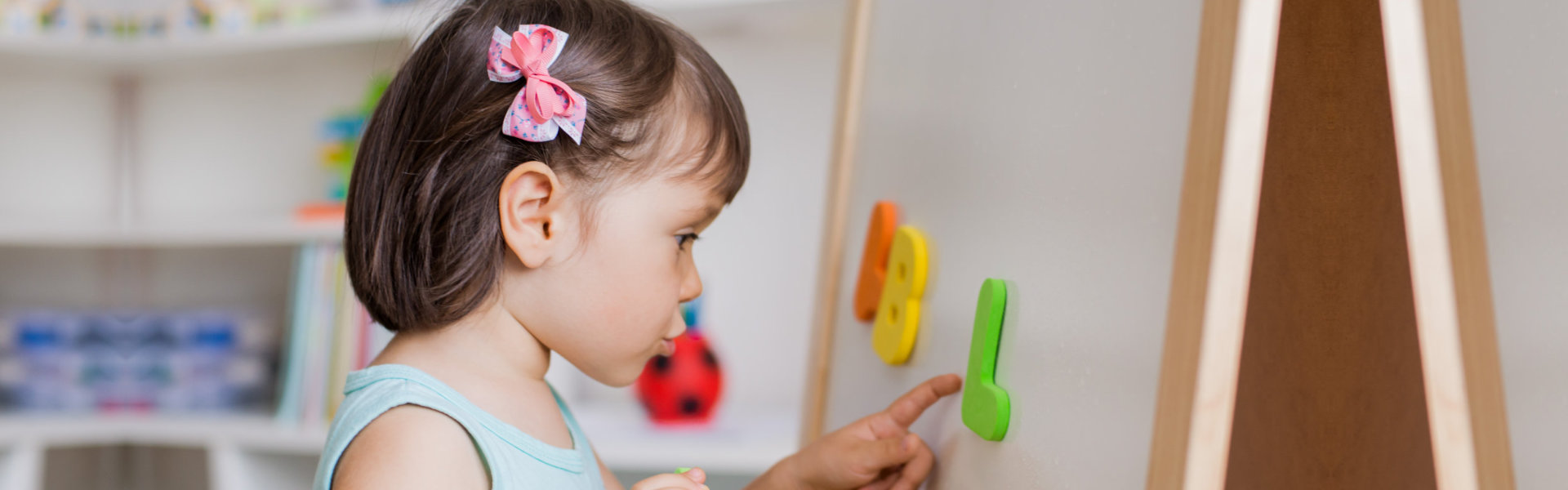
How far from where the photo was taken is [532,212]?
685mm

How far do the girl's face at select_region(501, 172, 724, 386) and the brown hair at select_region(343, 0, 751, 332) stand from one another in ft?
0.05

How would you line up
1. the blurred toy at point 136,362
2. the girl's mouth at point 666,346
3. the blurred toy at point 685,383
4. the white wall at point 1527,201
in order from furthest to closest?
1. the blurred toy at point 136,362
2. the blurred toy at point 685,383
3. the girl's mouth at point 666,346
4. the white wall at point 1527,201

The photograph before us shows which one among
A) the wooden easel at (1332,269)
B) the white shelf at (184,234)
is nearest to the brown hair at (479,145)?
the wooden easel at (1332,269)

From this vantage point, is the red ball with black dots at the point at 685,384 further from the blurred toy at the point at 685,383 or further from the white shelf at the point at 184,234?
the white shelf at the point at 184,234

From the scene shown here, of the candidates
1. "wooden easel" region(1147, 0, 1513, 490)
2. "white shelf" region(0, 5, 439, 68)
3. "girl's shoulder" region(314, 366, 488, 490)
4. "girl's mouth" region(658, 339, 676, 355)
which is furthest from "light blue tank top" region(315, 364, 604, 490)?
"white shelf" region(0, 5, 439, 68)

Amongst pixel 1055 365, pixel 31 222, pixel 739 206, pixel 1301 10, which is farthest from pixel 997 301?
pixel 31 222

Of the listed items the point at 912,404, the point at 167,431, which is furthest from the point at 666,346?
the point at 167,431

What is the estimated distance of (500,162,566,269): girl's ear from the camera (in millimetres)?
674

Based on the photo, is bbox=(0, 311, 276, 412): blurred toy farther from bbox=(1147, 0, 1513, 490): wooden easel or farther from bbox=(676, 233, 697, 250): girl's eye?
bbox=(1147, 0, 1513, 490): wooden easel

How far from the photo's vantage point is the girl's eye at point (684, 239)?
0.74m

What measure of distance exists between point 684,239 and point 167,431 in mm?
1283

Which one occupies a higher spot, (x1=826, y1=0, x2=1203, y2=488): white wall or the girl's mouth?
(x1=826, y1=0, x2=1203, y2=488): white wall

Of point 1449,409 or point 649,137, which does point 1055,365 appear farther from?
point 649,137

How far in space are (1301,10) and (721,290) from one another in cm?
125
